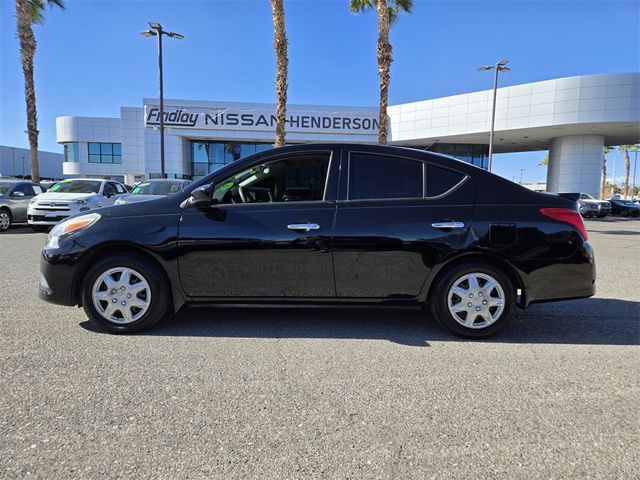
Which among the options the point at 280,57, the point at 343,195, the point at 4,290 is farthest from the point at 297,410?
the point at 280,57

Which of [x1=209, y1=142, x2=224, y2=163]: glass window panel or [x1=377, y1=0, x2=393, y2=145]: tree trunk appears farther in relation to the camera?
[x1=209, y1=142, x2=224, y2=163]: glass window panel

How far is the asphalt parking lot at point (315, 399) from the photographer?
2162mm

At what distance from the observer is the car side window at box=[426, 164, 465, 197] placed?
3943 millimetres

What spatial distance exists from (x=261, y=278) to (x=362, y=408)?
160cm

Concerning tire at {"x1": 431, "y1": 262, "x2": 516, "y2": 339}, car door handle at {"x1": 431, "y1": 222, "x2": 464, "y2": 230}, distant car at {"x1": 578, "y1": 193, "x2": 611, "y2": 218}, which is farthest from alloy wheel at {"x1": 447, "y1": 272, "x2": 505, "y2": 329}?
distant car at {"x1": 578, "y1": 193, "x2": 611, "y2": 218}

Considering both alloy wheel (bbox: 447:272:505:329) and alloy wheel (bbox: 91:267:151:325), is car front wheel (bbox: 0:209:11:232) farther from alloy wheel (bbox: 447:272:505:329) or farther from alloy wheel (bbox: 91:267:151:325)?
alloy wheel (bbox: 447:272:505:329)

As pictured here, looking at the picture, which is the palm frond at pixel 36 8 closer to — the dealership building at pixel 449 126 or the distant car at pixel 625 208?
the dealership building at pixel 449 126

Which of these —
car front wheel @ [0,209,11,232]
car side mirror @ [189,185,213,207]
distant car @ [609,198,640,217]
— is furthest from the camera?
distant car @ [609,198,640,217]

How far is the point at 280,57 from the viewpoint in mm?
14562

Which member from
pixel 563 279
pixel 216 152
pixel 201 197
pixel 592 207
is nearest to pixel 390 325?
pixel 563 279

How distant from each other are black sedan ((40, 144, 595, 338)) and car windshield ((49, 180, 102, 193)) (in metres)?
10.7

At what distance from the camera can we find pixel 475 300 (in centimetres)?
384

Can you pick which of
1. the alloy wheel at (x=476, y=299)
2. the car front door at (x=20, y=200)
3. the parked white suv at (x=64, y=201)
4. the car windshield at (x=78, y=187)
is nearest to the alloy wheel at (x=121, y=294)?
the alloy wheel at (x=476, y=299)

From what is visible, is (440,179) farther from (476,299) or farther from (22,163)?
(22,163)
